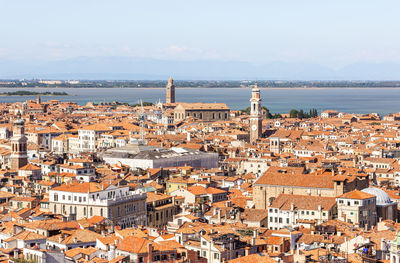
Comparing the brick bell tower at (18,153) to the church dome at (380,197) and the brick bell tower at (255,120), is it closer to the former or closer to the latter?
the church dome at (380,197)

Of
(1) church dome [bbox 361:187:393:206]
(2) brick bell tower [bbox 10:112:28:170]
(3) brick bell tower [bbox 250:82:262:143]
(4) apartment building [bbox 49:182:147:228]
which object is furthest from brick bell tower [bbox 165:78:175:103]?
(4) apartment building [bbox 49:182:147:228]

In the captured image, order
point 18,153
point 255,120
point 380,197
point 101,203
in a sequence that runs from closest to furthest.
A: 1. point 101,203
2. point 380,197
3. point 18,153
4. point 255,120

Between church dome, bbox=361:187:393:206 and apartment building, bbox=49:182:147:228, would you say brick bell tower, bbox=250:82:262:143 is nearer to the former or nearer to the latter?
church dome, bbox=361:187:393:206

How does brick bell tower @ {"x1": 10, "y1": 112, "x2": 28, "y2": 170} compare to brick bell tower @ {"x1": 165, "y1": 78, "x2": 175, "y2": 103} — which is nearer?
brick bell tower @ {"x1": 10, "y1": 112, "x2": 28, "y2": 170}

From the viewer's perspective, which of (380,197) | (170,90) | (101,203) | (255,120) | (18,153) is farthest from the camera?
(170,90)

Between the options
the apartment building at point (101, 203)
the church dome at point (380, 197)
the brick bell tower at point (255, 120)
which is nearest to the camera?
the apartment building at point (101, 203)

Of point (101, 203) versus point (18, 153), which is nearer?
point (101, 203)

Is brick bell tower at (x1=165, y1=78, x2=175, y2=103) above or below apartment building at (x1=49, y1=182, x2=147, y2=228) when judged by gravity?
below

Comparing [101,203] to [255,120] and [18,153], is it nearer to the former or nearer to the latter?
[18,153]

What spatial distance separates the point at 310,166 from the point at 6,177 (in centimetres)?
1630

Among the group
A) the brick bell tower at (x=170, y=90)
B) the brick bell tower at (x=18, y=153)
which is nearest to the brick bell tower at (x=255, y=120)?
the brick bell tower at (x=18, y=153)

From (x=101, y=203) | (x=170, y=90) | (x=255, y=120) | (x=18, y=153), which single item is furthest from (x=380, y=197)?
(x=170, y=90)

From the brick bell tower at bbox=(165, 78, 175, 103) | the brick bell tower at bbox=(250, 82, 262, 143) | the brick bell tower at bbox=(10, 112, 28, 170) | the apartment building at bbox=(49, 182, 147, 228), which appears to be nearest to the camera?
the apartment building at bbox=(49, 182, 147, 228)

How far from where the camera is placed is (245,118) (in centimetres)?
10956
